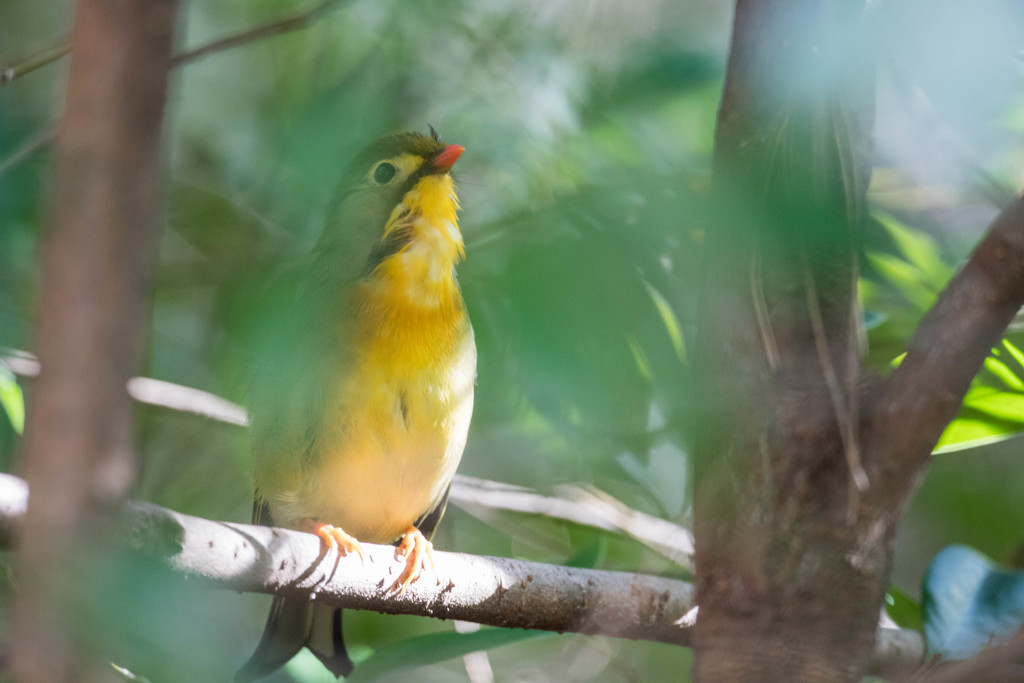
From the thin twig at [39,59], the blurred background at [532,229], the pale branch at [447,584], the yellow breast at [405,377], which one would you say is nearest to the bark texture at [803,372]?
the blurred background at [532,229]

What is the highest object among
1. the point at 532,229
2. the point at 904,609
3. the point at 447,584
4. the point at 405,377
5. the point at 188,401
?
the point at 532,229

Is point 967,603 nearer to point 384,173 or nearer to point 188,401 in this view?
point 384,173

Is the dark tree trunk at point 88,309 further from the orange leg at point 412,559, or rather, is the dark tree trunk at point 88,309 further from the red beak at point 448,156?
the red beak at point 448,156

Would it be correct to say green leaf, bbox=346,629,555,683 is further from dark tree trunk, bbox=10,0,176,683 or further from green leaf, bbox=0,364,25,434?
dark tree trunk, bbox=10,0,176,683

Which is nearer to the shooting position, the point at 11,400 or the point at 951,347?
the point at 951,347

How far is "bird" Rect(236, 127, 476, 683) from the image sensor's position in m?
2.23

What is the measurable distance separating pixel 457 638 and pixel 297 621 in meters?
0.58

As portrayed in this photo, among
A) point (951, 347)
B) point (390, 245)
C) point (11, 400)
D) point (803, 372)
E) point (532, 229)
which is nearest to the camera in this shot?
point (951, 347)

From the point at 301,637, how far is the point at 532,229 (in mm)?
1355

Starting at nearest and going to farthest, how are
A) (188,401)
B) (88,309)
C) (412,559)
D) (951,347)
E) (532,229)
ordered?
(88,309)
(951,347)
(532,229)
(412,559)
(188,401)

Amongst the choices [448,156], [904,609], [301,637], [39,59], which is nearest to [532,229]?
[448,156]

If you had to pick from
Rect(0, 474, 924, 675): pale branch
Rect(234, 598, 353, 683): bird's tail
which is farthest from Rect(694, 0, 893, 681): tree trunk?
Rect(234, 598, 353, 683): bird's tail

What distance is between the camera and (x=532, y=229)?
1.98 metres

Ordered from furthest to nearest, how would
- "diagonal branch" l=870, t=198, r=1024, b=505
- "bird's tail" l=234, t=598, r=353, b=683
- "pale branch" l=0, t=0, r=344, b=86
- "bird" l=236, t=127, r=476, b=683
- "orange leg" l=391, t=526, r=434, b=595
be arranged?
"bird's tail" l=234, t=598, r=353, b=683, "bird" l=236, t=127, r=476, b=683, "orange leg" l=391, t=526, r=434, b=595, "diagonal branch" l=870, t=198, r=1024, b=505, "pale branch" l=0, t=0, r=344, b=86
